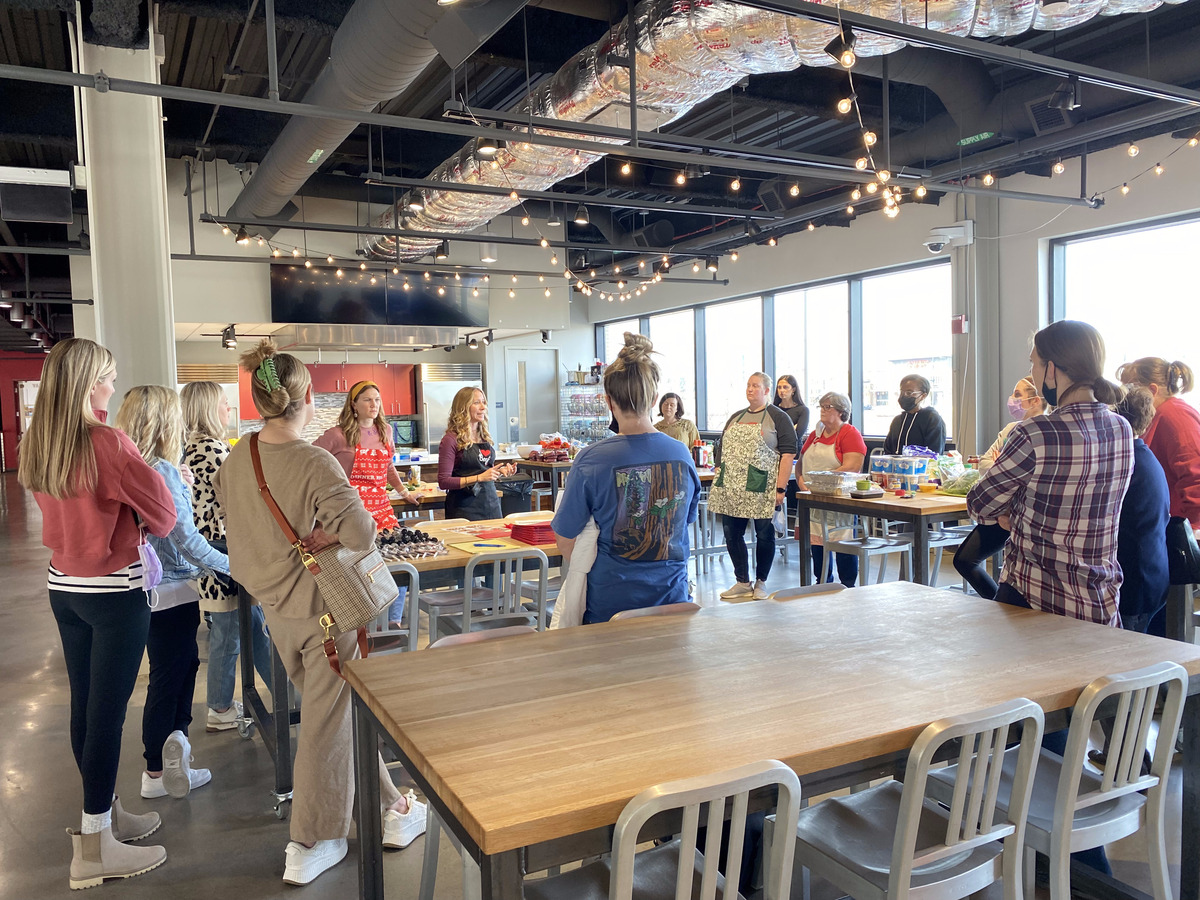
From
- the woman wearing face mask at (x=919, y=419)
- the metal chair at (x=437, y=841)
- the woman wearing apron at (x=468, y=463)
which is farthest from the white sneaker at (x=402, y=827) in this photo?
the woman wearing face mask at (x=919, y=419)

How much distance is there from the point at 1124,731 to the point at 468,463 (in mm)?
4163

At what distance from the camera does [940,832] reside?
1.91m

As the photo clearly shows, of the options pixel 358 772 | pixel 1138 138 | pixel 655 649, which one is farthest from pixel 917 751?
pixel 1138 138

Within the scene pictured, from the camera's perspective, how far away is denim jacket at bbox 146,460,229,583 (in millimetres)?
3127

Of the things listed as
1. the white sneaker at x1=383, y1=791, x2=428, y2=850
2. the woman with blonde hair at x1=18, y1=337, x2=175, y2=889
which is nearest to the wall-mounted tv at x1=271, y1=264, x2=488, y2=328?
the woman with blonde hair at x1=18, y1=337, x2=175, y2=889

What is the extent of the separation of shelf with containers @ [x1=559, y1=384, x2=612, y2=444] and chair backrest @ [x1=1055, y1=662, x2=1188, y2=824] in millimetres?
11407

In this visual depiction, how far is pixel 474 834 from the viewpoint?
1.32 meters

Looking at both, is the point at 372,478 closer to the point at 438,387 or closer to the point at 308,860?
the point at 308,860

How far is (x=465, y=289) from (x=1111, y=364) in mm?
8076

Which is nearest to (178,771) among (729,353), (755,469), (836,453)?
(755,469)

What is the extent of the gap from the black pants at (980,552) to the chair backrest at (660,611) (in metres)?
0.88

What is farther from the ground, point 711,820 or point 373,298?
point 373,298

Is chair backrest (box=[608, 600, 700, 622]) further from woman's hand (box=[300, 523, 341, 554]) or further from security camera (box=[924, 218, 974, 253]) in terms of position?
security camera (box=[924, 218, 974, 253])

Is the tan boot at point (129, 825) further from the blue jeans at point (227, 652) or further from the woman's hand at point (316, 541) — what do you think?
the woman's hand at point (316, 541)
